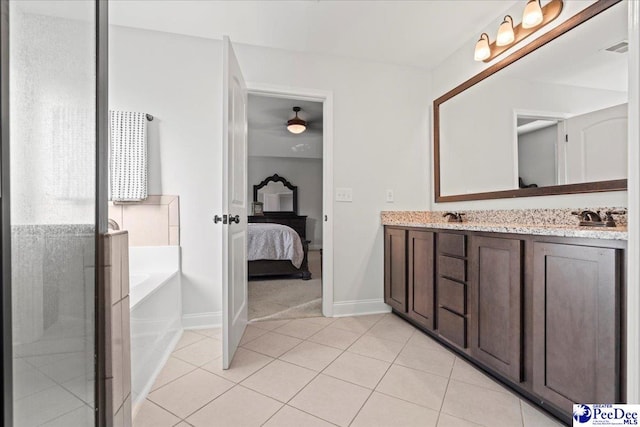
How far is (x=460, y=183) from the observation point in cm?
251

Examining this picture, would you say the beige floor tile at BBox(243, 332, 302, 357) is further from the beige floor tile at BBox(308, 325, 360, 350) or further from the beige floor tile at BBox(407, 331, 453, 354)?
the beige floor tile at BBox(407, 331, 453, 354)

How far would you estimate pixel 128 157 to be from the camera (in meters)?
2.17

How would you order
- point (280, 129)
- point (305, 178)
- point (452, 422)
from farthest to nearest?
point (305, 178), point (280, 129), point (452, 422)

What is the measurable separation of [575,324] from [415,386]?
0.78 metres

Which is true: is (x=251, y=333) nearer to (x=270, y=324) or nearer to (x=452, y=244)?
(x=270, y=324)

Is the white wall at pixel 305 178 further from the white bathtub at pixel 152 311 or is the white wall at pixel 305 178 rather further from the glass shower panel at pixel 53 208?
the glass shower panel at pixel 53 208

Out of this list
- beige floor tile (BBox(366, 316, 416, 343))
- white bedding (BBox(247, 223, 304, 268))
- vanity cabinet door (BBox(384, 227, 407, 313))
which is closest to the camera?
beige floor tile (BBox(366, 316, 416, 343))

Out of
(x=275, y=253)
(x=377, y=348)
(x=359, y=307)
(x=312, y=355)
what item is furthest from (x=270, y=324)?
(x=275, y=253)

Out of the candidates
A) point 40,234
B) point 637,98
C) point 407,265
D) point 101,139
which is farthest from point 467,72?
point 40,234

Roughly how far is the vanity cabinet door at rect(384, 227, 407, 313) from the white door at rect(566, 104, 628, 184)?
1136mm

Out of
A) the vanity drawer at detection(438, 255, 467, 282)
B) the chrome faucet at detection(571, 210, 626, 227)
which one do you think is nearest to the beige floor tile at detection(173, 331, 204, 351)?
the vanity drawer at detection(438, 255, 467, 282)

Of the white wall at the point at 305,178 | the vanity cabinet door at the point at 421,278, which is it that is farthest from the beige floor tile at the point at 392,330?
the white wall at the point at 305,178

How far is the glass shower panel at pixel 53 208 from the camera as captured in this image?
1.65 ft

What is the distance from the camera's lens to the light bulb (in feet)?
7.00
